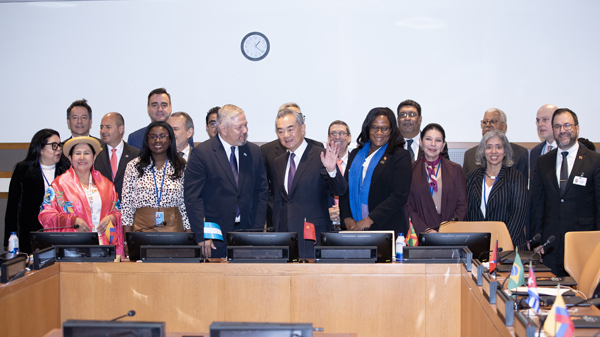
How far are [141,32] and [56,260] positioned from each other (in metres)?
4.16

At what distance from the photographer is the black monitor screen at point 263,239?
115 inches

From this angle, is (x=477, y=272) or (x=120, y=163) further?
(x=120, y=163)

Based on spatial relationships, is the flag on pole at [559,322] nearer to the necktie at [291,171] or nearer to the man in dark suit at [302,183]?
the man in dark suit at [302,183]

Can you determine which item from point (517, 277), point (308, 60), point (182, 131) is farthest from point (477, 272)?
point (308, 60)

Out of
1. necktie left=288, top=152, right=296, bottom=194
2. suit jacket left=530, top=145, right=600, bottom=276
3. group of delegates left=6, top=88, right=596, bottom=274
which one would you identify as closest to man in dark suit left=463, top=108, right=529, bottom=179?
suit jacket left=530, top=145, right=600, bottom=276

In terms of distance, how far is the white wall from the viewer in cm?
616

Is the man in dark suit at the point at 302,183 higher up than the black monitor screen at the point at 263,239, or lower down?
higher up

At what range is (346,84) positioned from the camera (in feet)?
20.7

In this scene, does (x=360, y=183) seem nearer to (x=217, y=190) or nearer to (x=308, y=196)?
(x=308, y=196)

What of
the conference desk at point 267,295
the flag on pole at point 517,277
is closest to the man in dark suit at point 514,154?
the conference desk at point 267,295

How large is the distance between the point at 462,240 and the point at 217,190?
1.72 metres

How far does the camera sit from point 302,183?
11.9 ft

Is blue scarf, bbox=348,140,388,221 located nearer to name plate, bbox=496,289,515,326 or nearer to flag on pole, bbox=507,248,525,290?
flag on pole, bbox=507,248,525,290

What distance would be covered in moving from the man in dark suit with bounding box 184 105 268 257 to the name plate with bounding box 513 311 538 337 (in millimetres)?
2238
